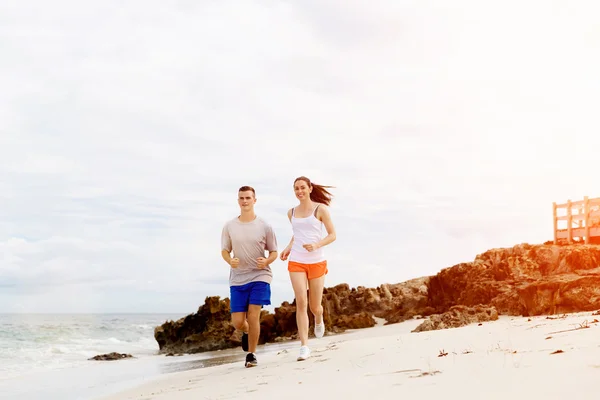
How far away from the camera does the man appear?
292 inches

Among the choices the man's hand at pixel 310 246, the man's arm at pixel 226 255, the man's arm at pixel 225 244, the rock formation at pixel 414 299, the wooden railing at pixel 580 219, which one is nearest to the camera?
the man's hand at pixel 310 246

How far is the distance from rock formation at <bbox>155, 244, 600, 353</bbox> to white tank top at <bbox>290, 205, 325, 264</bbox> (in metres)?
6.80

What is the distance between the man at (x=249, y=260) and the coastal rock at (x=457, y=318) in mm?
3643

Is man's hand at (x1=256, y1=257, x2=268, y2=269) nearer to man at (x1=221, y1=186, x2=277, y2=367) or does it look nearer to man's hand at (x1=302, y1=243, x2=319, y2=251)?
man at (x1=221, y1=186, x2=277, y2=367)

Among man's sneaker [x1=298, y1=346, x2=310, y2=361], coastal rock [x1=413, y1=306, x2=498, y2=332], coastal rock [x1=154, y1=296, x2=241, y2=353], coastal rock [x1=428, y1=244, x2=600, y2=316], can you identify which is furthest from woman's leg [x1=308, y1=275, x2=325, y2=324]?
coastal rock [x1=154, y1=296, x2=241, y2=353]

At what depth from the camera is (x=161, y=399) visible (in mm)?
5730

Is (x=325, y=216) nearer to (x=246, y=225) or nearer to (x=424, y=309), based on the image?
(x=246, y=225)

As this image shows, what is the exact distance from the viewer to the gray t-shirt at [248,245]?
7.43 meters

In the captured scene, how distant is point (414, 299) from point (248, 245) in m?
13.7

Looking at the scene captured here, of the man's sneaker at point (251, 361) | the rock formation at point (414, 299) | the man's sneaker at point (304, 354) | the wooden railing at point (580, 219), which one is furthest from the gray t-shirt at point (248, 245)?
the wooden railing at point (580, 219)

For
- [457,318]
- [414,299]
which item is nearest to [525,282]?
[414,299]

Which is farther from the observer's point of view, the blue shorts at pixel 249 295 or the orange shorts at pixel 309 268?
the blue shorts at pixel 249 295

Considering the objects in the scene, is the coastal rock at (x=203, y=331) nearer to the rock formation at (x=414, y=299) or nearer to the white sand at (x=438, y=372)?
the rock formation at (x=414, y=299)

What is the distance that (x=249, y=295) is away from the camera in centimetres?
753
